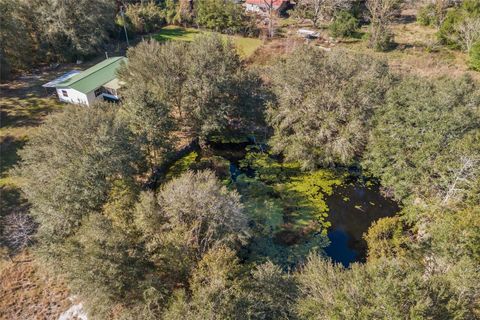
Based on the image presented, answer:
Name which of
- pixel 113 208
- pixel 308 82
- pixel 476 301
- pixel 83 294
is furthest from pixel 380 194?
pixel 83 294

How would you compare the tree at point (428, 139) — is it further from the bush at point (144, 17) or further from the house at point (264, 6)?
the bush at point (144, 17)

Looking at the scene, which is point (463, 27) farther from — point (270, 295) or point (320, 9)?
point (270, 295)

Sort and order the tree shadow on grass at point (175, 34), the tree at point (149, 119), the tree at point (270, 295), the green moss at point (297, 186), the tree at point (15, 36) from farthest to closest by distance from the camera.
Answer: the tree shadow on grass at point (175, 34) → the tree at point (15, 36) → the green moss at point (297, 186) → the tree at point (149, 119) → the tree at point (270, 295)

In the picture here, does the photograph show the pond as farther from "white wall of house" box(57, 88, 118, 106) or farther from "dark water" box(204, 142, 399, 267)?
"white wall of house" box(57, 88, 118, 106)

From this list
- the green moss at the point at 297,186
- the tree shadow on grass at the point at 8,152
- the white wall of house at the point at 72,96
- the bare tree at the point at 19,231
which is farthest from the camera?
the white wall of house at the point at 72,96

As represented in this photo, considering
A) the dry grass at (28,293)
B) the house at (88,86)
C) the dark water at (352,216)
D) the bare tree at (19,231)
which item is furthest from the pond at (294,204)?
the house at (88,86)

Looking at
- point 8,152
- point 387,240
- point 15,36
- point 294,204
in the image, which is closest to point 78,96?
point 8,152
